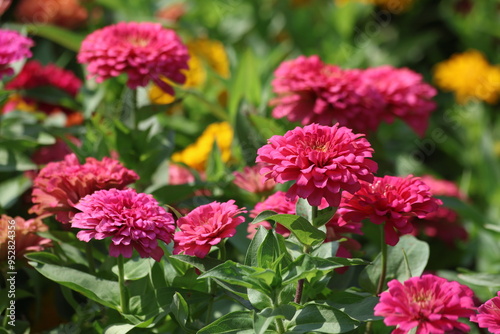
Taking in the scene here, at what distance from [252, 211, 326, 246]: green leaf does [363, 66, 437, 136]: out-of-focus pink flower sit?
0.58 m

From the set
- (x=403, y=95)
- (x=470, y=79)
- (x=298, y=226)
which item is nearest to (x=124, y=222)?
(x=298, y=226)

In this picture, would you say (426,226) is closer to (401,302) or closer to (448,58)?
(401,302)

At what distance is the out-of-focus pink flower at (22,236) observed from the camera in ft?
3.73

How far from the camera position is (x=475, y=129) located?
2361mm

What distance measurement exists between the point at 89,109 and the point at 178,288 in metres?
0.82

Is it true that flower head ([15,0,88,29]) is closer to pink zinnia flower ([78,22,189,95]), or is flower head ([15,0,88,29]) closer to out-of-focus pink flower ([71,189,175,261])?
pink zinnia flower ([78,22,189,95])

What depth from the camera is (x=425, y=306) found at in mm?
838

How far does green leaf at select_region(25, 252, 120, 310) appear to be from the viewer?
106 cm

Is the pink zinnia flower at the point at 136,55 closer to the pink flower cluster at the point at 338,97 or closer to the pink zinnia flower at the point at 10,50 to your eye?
the pink zinnia flower at the point at 10,50

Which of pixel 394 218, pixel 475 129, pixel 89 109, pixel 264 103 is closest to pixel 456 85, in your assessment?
pixel 475 129

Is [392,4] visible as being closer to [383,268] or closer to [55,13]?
[55,13]

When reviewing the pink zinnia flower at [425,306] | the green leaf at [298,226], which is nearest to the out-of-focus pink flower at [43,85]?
the green leaf at [298,226]

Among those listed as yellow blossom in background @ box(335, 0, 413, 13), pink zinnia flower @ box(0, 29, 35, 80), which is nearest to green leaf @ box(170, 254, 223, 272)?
pink zinnia flower @ box(0, 29, 35, 80)

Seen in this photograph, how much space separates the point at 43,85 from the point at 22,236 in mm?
727
